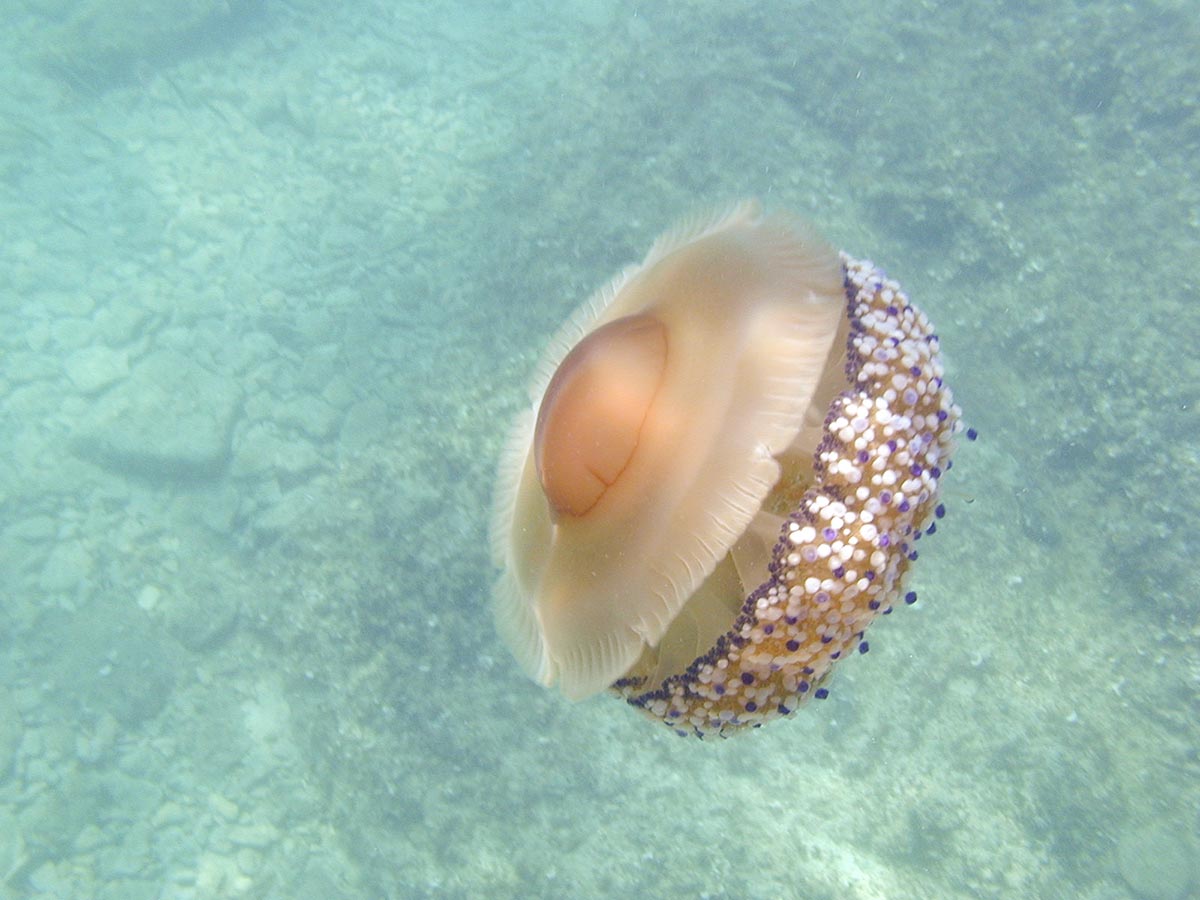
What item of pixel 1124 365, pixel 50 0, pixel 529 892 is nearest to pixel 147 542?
pixel 529 892

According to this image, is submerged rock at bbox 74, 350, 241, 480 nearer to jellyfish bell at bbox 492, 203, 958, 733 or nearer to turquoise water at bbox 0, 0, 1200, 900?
turquoise water at bbox 0, 0, 1200, 900

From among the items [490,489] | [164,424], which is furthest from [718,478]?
[164,424]

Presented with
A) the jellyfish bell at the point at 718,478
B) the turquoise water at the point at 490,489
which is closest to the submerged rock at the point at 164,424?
the turquoise water at the point at 490,489

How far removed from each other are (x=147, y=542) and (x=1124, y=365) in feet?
39.6

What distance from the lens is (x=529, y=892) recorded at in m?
6.74

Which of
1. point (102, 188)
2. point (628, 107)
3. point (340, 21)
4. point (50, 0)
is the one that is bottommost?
point (102, 188)

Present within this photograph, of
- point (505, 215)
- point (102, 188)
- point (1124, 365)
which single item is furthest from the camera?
point (102, 188)

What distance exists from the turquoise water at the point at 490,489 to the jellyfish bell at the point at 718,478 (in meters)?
3.95

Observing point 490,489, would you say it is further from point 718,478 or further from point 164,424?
point 164,424

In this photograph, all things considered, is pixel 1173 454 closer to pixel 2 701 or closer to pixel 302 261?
pixel 302 261

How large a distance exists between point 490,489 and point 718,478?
18.6ft

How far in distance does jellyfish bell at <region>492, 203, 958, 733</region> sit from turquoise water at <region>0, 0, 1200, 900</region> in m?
3.95

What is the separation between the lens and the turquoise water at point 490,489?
6.83 m

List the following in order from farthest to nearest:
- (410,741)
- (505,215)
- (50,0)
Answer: (50,0), (505,215), (410,741)
